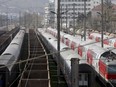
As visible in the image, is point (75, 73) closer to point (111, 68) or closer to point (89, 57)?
point (111, 68)

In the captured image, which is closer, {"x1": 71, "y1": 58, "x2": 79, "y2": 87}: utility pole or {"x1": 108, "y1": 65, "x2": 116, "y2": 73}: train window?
{"x1": 71, "y1": 58, "x2": 79, "y2": 87}: utility pole

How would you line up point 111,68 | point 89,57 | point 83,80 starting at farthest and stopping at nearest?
point 89,57
point 111,68
point 83,80

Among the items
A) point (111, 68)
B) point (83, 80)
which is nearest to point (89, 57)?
point (111, 68)

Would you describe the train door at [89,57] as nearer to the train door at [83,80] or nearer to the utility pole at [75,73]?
the train door at [83,80]

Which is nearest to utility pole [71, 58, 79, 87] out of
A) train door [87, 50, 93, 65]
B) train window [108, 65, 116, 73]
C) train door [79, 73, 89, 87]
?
train door [79, 73, 89, 87]

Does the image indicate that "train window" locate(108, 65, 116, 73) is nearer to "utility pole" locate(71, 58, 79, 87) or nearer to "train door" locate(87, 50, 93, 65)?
"train door" locate(87, 50, 93, 65)

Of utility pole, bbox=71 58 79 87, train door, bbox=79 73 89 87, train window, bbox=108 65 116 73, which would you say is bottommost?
train door, bbox=79 73 89 87

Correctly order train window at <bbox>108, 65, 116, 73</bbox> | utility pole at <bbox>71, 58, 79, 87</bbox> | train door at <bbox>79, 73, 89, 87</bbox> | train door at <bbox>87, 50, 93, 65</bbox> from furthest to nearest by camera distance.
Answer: train door at <bbox>87, 50, 93, 65</bbox>
train window at <bbox>108, 65, 116, 73</bbox>
train door at <bbox>79, 73, 89, 87</bbox>
utility pole at <bbox>71, 58, 79, 87</bbox>

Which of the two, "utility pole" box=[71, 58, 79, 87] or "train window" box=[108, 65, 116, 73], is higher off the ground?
"utility pole" box=[71, 58, 79, 87]

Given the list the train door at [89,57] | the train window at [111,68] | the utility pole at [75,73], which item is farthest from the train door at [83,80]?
the utility pole at [75,73]

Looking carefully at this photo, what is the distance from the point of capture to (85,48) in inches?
1001

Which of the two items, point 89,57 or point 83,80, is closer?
point 83,80

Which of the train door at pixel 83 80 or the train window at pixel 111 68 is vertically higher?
the train window at pixel 111 68

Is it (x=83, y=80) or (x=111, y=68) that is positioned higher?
(x=111, y=68)
